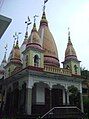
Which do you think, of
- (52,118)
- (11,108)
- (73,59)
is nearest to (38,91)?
(11,108)

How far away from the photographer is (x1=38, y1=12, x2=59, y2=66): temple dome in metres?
29.4

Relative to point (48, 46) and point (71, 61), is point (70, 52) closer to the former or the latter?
point (71, 61)

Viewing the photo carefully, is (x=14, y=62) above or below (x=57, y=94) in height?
above

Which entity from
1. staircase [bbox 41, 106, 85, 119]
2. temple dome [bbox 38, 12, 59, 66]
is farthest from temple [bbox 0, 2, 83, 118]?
staircase [bbox 41, 106, 85, 119]

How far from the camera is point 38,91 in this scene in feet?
87.0

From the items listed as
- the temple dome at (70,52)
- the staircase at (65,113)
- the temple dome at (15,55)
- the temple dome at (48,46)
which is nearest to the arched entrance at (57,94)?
the temple dome at (48,46)

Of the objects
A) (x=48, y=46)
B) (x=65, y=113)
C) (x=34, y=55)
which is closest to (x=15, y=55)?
(x=48, y=46)

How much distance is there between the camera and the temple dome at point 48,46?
96.4 ft

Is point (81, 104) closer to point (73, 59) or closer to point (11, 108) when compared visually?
point (73, 59)

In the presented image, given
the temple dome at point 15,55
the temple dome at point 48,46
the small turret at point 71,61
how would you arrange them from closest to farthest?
the small turret at point 71,61 < the temple dome at point 48,46 < the temple dome at point 15,55

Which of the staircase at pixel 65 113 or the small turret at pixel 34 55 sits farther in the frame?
the small turret at pixel 34 55

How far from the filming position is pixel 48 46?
101 ft

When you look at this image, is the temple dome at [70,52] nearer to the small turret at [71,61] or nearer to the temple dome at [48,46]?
the small turret at [71,61]

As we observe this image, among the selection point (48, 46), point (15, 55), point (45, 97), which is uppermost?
point (48, 46)
